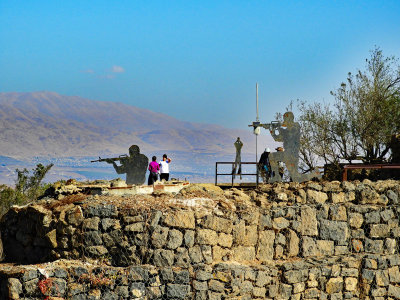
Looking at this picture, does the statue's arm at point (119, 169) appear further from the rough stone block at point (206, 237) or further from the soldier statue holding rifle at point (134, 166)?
the rough stone block at point (206, 237)

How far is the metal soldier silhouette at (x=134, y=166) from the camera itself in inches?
770

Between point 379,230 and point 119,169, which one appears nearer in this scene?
point 379,230

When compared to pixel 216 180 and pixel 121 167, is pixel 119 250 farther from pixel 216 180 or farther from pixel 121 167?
pixel 216 180

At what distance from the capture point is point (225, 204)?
635 inches

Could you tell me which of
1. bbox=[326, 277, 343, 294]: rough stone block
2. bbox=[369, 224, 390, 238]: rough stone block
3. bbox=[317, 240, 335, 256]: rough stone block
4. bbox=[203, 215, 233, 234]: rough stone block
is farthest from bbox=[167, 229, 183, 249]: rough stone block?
bbox=[369, 224, 390, 238]: rough stone block

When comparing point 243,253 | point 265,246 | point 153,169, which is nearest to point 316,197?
point 265,246

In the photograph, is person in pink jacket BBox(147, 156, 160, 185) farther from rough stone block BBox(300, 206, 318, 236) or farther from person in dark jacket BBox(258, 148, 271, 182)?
rough stone block BBox(300, 206, 318, 236)

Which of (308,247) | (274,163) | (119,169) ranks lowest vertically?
(308,247)

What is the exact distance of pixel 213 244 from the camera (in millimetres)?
15562

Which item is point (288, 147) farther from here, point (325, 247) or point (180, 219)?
point (180, 219)

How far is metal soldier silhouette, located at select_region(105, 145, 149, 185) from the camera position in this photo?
770 inches

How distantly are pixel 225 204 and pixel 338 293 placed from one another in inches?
150

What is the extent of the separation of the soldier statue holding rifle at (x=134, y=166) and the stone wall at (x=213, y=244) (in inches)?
109

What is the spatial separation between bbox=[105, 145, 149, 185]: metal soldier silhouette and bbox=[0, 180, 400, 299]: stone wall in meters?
2.78
